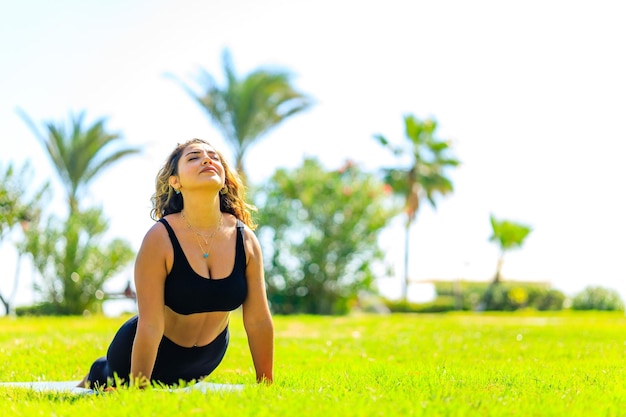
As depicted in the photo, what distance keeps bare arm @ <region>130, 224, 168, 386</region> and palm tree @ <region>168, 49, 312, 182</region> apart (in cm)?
2439

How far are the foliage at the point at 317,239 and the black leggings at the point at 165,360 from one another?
86.2 ft

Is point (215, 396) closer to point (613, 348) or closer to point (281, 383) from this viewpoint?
point (281, 383)

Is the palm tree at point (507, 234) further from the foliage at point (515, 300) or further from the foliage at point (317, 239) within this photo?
the foliage at point (317, 239)

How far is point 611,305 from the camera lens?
43438 mm

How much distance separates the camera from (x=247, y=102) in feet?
98.0

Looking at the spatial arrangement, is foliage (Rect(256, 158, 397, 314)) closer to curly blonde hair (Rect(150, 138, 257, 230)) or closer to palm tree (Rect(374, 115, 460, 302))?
palm tree (Rect(374, 115, 460, 302))

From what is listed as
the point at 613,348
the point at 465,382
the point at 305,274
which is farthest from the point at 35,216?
the point at 465,382

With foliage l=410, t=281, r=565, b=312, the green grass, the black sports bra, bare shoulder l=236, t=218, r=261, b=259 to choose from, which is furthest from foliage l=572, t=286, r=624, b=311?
the black sports bra

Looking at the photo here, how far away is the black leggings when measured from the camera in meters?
5.35

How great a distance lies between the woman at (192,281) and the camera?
496 cm

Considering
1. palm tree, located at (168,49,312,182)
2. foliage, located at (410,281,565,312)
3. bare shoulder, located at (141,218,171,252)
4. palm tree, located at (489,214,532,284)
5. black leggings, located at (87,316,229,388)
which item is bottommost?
foliage, located at (410,281,565,312)

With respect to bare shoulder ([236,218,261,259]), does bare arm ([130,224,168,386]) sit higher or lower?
lower

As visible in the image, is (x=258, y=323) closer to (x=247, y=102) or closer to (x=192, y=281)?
(x=192, y=281)

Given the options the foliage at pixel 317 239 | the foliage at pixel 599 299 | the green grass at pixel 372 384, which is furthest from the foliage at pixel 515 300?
the green grass at pixel 372 384
